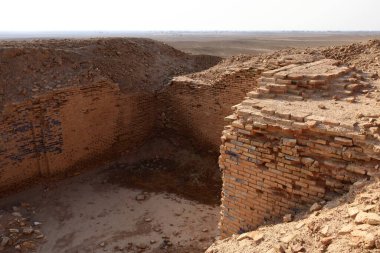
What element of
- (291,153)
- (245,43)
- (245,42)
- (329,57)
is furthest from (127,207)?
(245,42)

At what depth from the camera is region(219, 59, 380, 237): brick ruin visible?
386 cm

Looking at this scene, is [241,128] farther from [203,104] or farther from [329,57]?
[329,57]

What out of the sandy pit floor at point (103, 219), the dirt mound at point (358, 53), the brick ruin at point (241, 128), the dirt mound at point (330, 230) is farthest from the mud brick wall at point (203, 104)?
the dirt mound at point (330, 230)

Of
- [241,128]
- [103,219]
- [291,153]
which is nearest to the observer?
[291,153]

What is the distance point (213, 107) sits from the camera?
9.20 m

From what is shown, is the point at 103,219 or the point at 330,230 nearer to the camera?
the point at 330,230

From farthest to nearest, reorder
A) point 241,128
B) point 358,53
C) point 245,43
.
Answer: point 245,43 → point 358,53 → point 241,128

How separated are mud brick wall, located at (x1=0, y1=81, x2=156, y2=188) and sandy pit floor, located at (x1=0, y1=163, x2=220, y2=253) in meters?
0.54

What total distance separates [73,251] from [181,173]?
11.5 feet

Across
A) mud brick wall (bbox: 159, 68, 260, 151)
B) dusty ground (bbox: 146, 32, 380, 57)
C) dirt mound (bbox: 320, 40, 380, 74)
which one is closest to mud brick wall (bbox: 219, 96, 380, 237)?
mud brick wall (bbox: 159, 68, 260, 151)

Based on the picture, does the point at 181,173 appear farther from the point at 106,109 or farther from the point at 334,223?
the point at 334,223

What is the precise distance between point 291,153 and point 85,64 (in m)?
7.01

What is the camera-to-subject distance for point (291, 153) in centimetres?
411

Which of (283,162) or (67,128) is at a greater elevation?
(283,162)
